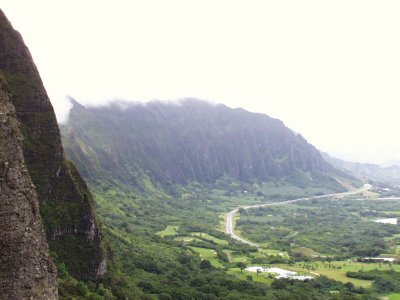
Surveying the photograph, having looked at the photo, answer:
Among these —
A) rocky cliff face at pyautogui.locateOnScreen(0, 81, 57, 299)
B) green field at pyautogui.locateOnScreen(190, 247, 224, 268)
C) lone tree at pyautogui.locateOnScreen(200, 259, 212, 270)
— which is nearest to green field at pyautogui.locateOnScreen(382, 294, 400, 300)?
lone tree at pyautogui.locateOnScreen(200, 259, 212, 270)

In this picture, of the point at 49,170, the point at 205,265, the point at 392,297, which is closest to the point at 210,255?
the point at 205,265

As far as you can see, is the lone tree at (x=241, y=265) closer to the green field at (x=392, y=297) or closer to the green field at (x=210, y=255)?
the green field at (x=210, y=255)

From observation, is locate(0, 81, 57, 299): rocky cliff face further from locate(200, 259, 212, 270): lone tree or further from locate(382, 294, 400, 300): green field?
locate(200, 259, 212, 270): lone tree

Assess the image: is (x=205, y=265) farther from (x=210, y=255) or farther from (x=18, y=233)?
(x=18, y=233)

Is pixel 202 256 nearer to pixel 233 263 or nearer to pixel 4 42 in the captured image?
pixel 233 263

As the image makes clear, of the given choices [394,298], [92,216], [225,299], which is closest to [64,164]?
[92,216]

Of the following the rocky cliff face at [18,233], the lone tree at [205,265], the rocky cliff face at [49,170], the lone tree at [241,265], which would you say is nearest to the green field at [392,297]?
the lone tree at [241,265]
